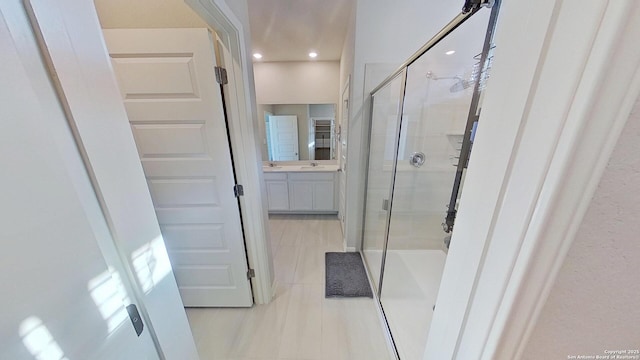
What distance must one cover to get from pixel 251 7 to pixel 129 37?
1.15 m

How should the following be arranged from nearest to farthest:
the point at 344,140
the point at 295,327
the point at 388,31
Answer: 1. the point at 295,327
2. the point at 388,31
3. the point at 344,140

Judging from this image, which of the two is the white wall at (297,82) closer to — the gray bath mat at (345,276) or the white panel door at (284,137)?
the white panel door at (284,137)

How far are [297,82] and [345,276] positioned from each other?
277 centimetres

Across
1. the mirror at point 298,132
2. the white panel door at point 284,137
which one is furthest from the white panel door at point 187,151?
the white panel door at point 284,137

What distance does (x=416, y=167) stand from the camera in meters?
2.00

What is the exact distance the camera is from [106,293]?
0.48m

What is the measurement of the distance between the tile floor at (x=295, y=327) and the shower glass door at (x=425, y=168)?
222mm

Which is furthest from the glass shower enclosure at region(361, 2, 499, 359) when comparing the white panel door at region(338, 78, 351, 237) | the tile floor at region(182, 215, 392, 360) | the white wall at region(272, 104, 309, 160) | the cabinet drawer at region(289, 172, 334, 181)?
the white wall at region(272, 104, 309, 160)

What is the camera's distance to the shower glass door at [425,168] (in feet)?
5.32

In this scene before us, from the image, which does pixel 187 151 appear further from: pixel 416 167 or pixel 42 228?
pixel 416 167

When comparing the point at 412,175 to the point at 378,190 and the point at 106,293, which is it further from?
the point at 106,293

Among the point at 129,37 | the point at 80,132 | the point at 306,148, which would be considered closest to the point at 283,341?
the point at 80,132

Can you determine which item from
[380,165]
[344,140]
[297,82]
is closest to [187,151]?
[380,165]

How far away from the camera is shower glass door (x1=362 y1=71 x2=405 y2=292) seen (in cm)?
183
